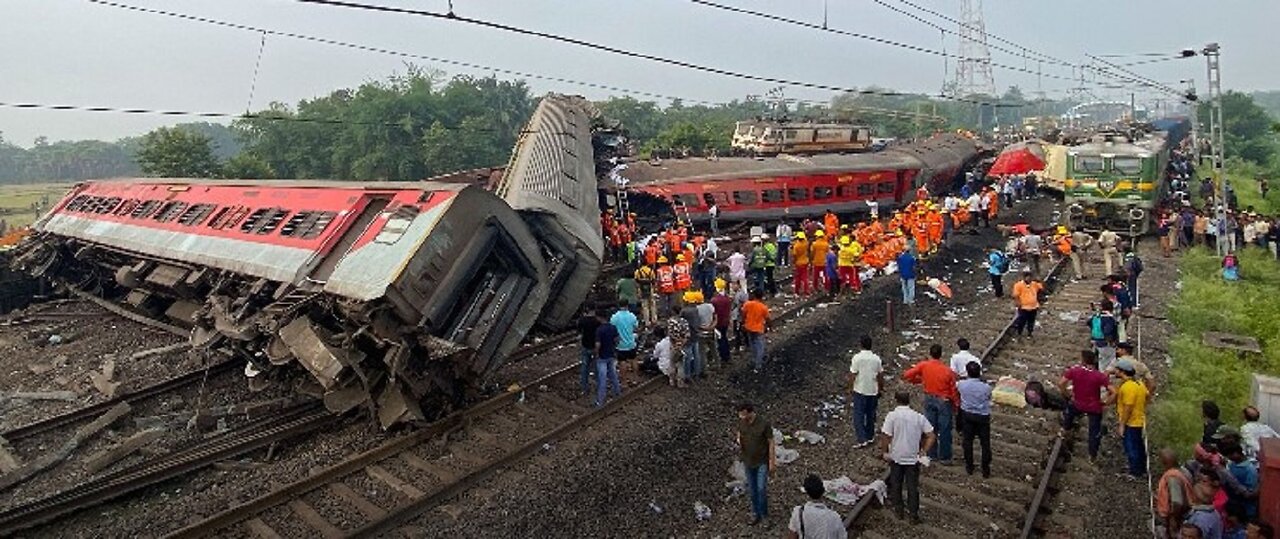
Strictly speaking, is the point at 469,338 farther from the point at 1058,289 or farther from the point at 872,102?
the point at 872,102

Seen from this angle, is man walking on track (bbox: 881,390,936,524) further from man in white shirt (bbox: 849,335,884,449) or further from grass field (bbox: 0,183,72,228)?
grass field (bbox: 0,183,72,228)

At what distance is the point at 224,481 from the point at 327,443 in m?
1.10

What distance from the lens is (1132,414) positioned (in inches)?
287

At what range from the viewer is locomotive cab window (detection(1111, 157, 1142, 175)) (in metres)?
20.1

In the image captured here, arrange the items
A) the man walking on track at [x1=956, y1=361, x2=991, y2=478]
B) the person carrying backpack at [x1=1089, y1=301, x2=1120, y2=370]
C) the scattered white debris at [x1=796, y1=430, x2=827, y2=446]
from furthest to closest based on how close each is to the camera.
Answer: the person carrying backpack at [x1=1089, y1=301, x2=1120, y2=370], the scattered white debris at [x1=796, y1=430, x2=827, y2=446], the man walking on track at [x1=956, y1=361, x2=991, y2=478]

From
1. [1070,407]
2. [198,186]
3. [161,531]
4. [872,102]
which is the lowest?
[161,531]

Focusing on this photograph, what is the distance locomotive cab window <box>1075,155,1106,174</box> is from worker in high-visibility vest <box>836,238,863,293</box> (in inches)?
400

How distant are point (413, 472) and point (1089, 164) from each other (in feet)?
65.8

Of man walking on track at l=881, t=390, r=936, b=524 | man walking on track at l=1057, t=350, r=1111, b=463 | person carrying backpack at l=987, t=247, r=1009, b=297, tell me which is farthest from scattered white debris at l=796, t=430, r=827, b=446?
person carrying backpack at l=987, t=247, r=1009, b=297

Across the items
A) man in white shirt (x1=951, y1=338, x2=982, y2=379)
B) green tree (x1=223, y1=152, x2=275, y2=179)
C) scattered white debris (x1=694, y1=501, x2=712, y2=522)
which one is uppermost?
green tree (x1=223, y1=152, x2=275, y2=179)

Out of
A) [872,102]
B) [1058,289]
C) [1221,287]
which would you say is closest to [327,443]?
[1058,289]

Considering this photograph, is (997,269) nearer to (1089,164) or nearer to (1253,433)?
(1253,433)

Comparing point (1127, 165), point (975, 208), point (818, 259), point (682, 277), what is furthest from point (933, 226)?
point (682, 277)

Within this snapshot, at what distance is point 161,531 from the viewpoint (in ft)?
22.9
